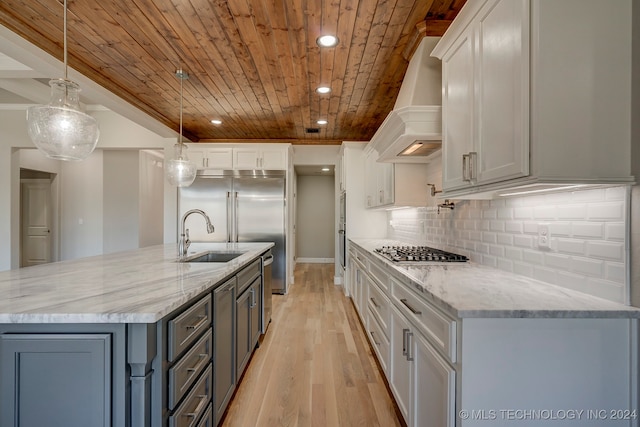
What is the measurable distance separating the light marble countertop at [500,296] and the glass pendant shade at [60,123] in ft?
6.70

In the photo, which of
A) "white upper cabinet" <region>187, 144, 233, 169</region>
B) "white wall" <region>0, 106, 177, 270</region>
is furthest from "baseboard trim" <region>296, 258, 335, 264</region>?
"white upper cabinet" <region>187, 144, 233, 169</region>

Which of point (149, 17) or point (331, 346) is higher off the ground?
point (149, 17)

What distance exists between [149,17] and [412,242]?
3131 mm

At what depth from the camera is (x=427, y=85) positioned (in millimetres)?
2227

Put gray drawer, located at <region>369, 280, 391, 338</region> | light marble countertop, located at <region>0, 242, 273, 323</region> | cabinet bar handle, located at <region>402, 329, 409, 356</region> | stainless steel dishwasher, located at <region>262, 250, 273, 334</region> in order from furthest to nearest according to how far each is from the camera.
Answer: stainless steel dishwasher, located at <region>262, 250, 273, 334</region> → gray drawer, located at <region>369, 280, 391, 338</region> → cabinet bar handle, located at <region>402, 329, 409, 356</region> → light marble countertop, located at <region>0, 242, 273, 323</region>

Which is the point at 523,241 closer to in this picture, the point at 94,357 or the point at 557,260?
the point at 557,260

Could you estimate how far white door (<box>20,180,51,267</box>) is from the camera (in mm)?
6352

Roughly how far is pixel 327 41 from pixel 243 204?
311cm

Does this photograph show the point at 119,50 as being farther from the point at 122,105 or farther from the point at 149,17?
the point at 122,105

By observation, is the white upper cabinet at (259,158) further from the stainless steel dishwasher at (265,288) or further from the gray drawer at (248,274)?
the gray drawer at (248,274)

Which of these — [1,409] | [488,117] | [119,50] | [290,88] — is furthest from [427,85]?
[1,409]

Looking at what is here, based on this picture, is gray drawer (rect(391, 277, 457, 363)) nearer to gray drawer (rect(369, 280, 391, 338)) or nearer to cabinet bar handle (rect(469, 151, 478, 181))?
gray drawer (rect(369, 280, 391, 338))

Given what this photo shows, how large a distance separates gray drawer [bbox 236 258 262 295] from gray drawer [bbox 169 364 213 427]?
68 centimetres

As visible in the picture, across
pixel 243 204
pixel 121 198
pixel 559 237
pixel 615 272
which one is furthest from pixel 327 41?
pixel 121 198
